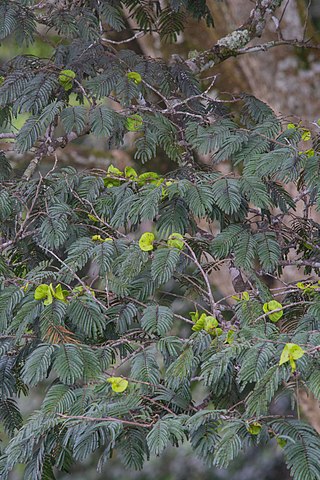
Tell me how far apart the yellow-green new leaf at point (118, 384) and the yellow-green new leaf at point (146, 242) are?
24 centimetres

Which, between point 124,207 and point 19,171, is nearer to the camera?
point 124,207

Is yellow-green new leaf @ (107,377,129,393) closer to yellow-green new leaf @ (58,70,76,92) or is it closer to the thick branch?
yellow-green new leaf @ (58,70,76,92)

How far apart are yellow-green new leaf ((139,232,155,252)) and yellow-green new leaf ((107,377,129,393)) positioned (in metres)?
0.24

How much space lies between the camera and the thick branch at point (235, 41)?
182 centimetres

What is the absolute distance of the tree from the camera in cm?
94

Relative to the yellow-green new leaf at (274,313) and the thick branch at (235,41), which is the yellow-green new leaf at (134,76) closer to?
the thick branch at (235,41)

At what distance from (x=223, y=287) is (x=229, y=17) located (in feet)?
3.40

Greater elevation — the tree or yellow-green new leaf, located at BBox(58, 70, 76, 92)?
yellow-green new leaf, located at BBox(58, 70, 76, 92)

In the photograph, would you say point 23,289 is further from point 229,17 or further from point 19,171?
point 229,17

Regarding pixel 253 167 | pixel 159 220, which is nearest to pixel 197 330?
pixel 159 220

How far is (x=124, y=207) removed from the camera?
1.26 metres

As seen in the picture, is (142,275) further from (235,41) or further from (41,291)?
(235,41)

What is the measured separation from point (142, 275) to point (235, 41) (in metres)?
0.86

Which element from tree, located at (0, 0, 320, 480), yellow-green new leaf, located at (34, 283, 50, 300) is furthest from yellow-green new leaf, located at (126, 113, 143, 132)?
yellow-green new leaf, located at (34, 283, 50, 300)
